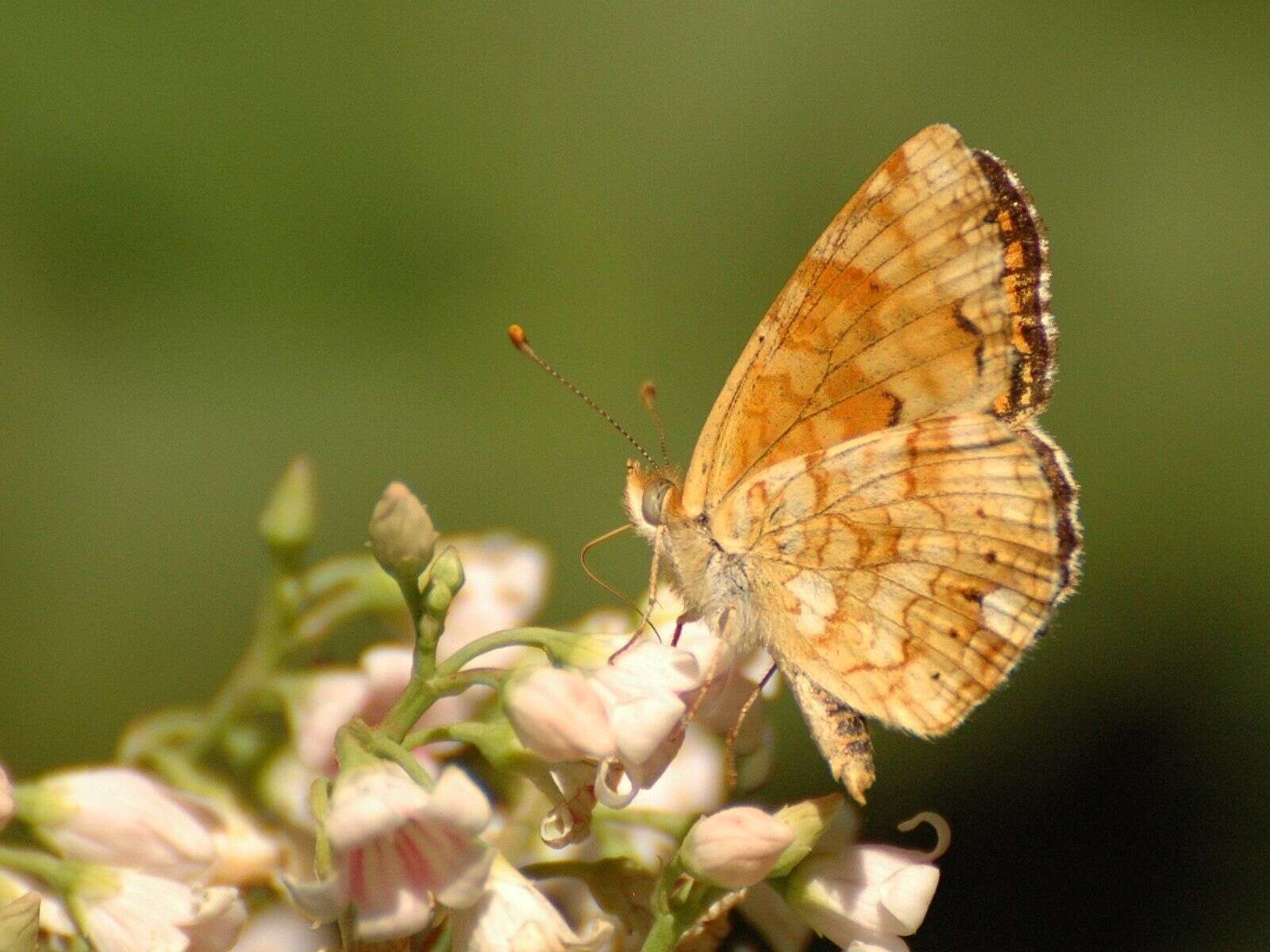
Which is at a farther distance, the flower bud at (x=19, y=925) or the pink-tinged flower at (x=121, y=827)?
the pink-tinged flower at (x=121, y=827)

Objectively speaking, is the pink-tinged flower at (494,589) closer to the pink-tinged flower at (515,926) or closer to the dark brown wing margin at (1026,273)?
the pink-tinged flower at (515,926)

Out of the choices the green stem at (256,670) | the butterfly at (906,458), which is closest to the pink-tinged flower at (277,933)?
the green stem at (256,670)

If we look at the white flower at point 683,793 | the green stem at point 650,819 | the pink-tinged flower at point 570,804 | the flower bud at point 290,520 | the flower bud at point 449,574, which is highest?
the flower bud at point 449,574

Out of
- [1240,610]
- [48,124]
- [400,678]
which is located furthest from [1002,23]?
[400,678]

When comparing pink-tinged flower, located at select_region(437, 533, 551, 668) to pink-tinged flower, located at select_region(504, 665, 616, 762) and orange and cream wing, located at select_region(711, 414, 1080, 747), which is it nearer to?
orange and cream wing, located at select_region(711, 414, 1080, 747)

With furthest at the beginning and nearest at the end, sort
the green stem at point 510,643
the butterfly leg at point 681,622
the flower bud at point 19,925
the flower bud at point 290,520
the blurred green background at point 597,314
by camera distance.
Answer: the blurred green background at point 597,314 < the flower bud at point 290,520 < the butterfly leg at point 681,622 < the green stem at point 510,643 < the flower bud at point 19,925

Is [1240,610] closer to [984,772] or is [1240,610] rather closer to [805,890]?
[984,772]

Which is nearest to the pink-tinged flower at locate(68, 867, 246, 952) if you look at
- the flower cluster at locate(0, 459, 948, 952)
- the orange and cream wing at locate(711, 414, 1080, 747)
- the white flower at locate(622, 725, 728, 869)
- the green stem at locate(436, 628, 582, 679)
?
the flower cluster at locate(0, 459, 948, 952)

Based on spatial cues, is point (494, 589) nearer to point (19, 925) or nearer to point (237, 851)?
point (237, 851)
